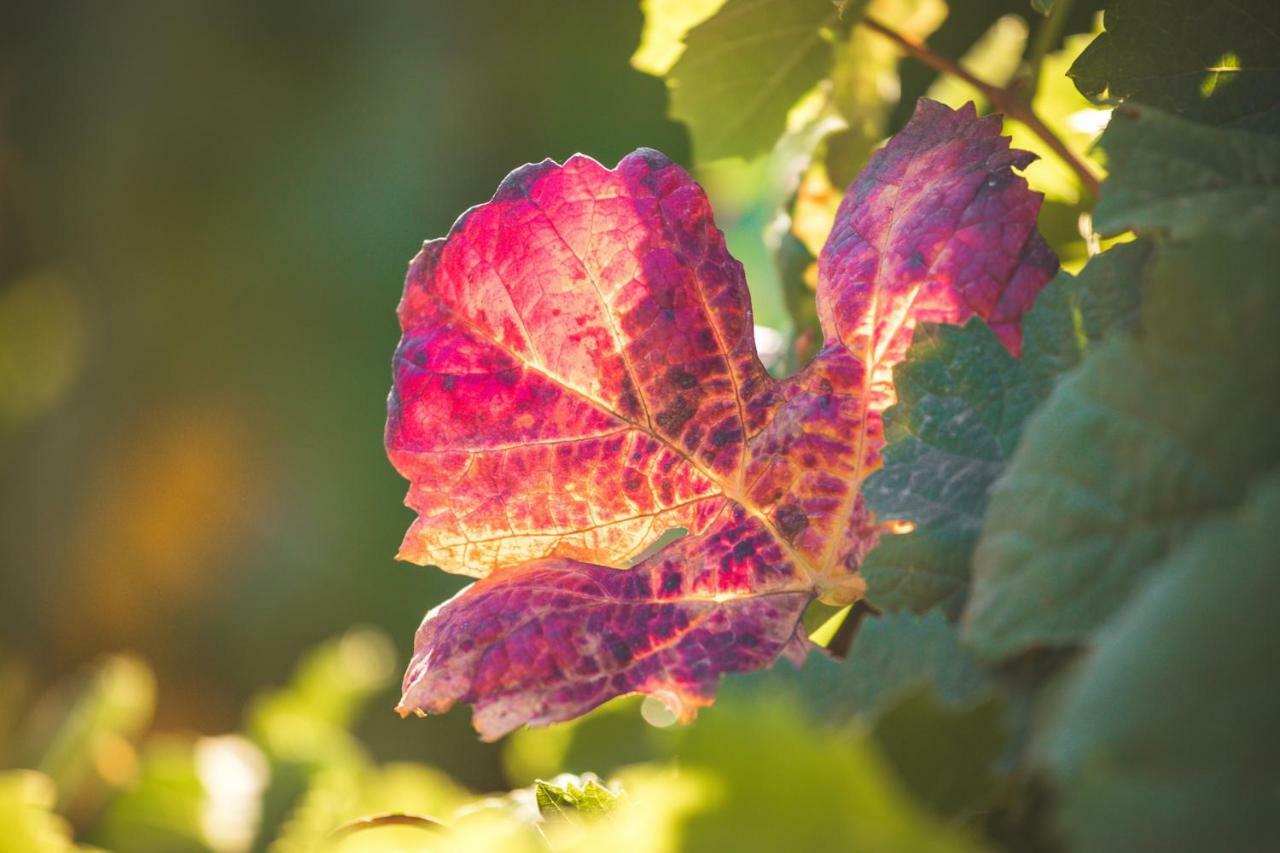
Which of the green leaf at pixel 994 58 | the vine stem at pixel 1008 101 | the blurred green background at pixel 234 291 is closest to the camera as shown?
the vine stem at pixel 1008 101

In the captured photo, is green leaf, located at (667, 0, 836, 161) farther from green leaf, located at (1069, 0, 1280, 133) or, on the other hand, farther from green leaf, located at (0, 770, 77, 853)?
green leaf, located at (0, 770, 77, 853)

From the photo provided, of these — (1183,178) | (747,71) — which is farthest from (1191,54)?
(747,71)

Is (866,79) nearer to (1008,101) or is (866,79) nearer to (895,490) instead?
(1008,101)

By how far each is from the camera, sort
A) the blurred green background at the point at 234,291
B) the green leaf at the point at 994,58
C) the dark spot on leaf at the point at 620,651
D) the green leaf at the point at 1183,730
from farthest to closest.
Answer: the blurred green background at the point at 234,291
the green leaf at the point at 994,58
the dark spot on leaf at the point at 620,651
the green leaf at the point at 1183,730

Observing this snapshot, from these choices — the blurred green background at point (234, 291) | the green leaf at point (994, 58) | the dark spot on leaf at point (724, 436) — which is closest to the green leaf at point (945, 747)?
the dark spot on leaf at point (724, 436)

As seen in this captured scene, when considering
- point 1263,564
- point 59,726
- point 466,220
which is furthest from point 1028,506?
point 59,726

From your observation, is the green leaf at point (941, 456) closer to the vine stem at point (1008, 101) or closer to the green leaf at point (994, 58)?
the vine stem at point (1008, 101)

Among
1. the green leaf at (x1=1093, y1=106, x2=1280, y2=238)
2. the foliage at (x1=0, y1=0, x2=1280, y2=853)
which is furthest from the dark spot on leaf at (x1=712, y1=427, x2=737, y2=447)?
the green leaf at (x1=1093, y1=106, x2=1280, y2=238)
